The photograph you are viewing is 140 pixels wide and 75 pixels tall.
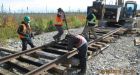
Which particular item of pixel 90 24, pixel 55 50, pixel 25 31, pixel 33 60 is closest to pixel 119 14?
pixel 90 24

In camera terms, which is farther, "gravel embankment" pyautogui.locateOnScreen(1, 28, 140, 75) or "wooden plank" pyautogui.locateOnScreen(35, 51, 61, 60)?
"wooden plank" pyautogui.locateOnScreen(35, 51, 61, 60)

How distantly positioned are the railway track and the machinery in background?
340 inches

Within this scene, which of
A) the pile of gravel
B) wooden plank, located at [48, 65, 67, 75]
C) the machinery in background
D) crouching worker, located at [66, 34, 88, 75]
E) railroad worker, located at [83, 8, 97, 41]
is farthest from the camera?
the machinery in background

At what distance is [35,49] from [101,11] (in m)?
9.63

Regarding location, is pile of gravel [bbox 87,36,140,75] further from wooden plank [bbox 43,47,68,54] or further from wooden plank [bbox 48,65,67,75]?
wooden plank [bbox 43,47,68,54]

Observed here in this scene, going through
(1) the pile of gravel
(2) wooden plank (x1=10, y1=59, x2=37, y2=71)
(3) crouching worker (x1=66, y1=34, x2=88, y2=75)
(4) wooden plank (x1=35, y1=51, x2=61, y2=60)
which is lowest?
(1) the pile of gravel

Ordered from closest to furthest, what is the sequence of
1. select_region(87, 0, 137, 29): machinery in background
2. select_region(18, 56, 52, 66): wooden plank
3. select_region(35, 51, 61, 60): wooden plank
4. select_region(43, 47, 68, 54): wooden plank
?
select_region(18, 56, 52, 66): wooden plank → select_region(35, 51, 61, 60): wooden plank → select_region(43, 47, 68, 54): wooden plank → select_region(87, 0, 137, 29): machinery in background

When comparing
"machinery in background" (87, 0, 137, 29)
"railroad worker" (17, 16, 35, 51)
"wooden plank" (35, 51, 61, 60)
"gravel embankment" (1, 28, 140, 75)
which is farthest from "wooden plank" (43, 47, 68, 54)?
"machinery in background" (87, 0, 137, 29)

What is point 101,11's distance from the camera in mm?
18906

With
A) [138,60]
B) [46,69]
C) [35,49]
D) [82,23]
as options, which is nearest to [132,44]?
[138,60]

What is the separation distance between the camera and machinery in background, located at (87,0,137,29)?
1992cm

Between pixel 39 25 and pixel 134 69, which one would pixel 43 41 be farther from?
pixel 134 69

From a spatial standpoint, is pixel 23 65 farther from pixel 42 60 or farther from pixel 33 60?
pixel 42 60

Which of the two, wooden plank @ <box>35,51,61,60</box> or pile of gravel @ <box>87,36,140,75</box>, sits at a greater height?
wooden plank @ <box>35,51,61,60</box>
